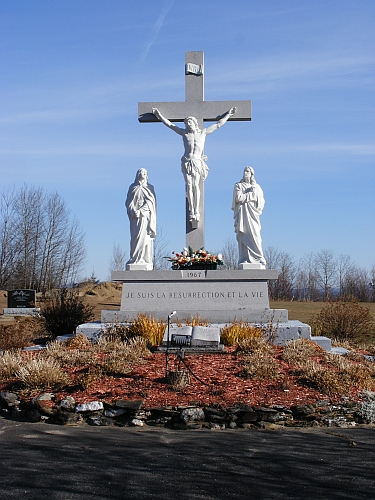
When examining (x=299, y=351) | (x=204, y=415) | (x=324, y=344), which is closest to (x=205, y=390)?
(x=204, y=415)

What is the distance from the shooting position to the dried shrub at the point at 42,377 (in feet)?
29.1

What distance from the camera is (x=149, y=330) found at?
36.8 ft

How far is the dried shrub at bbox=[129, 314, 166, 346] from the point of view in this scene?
11.1 meters

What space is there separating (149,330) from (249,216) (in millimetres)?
4100

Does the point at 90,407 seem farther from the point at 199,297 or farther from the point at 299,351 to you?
the point at 199,297

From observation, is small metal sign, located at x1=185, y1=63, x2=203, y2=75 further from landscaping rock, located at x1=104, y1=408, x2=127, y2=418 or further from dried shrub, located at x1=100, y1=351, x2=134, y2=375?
landscaping rock, located at x1=104, y1=408, x2=127, y2=418

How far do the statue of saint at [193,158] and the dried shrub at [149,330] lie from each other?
13.0 ft

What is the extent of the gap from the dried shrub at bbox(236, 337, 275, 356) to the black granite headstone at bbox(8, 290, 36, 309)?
21.6 m

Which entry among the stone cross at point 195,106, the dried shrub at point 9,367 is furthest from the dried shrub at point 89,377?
the stone cross at point 195,106

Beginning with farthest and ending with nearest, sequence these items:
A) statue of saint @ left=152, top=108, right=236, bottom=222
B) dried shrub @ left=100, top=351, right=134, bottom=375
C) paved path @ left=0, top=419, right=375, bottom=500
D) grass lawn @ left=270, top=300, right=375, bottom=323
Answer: grass lawn @ left=270, top=300, right=375, bottom=323, statue of saint @ left=152, top=108, right=236, bottom=222, dried shrub @ left=100, top=351, right=134, bottom=375, paved path @ left=0, top=419, right=375, bottom=500

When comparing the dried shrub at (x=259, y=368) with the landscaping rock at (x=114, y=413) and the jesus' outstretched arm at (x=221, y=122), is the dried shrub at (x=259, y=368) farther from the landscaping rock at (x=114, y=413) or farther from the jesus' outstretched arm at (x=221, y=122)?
the jesus' outstretched arm at (x=221, y=122)

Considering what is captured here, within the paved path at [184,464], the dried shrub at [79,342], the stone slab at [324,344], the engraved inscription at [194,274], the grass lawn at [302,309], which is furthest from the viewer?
the grass lawn at [302,309]

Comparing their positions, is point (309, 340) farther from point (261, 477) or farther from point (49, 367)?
point (261, 477)

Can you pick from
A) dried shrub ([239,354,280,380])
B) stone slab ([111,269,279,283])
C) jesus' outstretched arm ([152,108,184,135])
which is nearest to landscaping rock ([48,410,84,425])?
dried shrub ([239,354,280,380])
